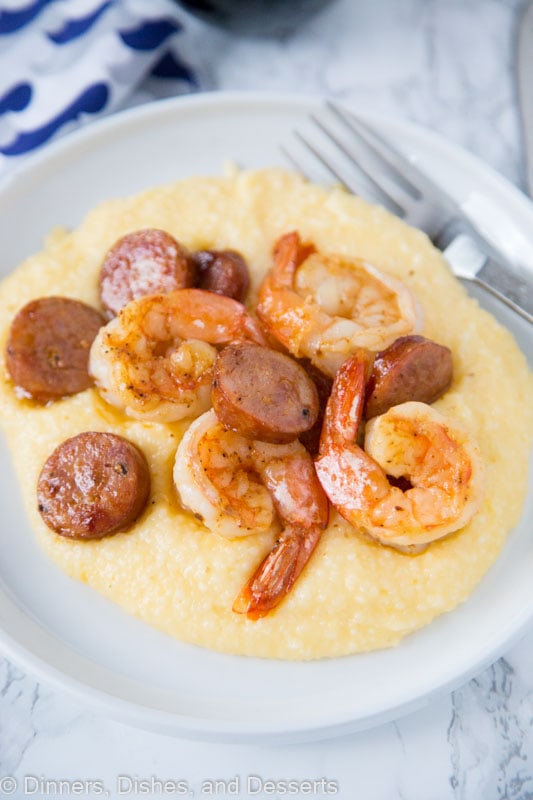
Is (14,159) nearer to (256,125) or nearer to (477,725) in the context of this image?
(256,125)

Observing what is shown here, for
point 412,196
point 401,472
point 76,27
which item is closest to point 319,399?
point 401,472

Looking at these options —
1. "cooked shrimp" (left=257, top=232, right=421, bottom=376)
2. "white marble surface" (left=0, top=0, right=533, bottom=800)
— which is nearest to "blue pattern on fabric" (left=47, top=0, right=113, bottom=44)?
"cooked shrimp" (left=257, top=232, right=421, bottom=376)

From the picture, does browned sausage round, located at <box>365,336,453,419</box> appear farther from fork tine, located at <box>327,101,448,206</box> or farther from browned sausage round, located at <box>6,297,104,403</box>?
browned sausage round, located at <box>6,297,104,403</box>

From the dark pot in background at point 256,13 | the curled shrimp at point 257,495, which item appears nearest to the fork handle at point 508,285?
the curled shrimp at point 257,495

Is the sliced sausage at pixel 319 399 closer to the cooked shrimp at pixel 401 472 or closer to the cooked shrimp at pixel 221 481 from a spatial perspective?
the cooked shrimp at pixel 401 472

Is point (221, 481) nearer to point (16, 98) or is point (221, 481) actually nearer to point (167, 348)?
point (167, 348)

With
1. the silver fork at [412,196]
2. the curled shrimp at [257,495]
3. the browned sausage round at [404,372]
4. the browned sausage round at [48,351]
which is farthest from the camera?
the silver fork at [412,196]
